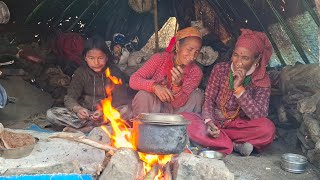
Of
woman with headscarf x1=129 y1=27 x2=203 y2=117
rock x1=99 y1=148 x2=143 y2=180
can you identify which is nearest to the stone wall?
woman with headscarf x1=129 y1=27 x2=203 y2=117

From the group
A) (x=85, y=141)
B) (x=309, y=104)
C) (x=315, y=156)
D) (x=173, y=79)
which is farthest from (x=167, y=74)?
(x=315, y=156)

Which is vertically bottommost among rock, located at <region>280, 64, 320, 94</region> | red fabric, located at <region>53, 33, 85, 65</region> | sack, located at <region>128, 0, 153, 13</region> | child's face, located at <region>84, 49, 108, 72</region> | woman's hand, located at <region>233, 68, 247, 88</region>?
A: rock, located at <region>280, 64, 320, 94</region>

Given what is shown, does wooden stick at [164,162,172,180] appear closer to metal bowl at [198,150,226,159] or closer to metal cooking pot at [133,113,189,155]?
metal cooking pot at [133,113,189,155]

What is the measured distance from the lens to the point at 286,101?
482cm

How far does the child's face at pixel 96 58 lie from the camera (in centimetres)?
462

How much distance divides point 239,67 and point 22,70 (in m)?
4.00

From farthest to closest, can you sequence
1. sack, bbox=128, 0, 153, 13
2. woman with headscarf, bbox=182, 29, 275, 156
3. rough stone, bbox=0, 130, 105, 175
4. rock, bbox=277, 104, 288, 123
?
sack, bbox=128, 0, 153, 13 → rock, bbox=277, 104, 288, 123 → woman with headscarf, bbox=182, 29, 275, 156 → rough stone, bbox=0, 130, 105, 175

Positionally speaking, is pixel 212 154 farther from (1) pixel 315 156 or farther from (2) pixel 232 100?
(1) pixel 315 156

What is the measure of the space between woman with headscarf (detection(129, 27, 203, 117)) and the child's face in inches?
20.9

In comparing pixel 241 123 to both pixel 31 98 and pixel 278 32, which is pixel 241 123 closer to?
pixel 278 32

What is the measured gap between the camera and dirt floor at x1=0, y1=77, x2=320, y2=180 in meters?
3.55

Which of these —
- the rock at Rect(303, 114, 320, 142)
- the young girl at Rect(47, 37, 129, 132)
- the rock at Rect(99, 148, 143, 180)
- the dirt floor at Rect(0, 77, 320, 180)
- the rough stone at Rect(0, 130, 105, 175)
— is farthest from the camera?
the young girl at Rect(47, 37, 129, 132)

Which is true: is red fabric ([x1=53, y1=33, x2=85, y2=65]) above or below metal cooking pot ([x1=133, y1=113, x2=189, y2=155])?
above

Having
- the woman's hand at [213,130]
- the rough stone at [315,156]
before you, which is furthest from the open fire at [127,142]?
the rough stone at [315,156]
